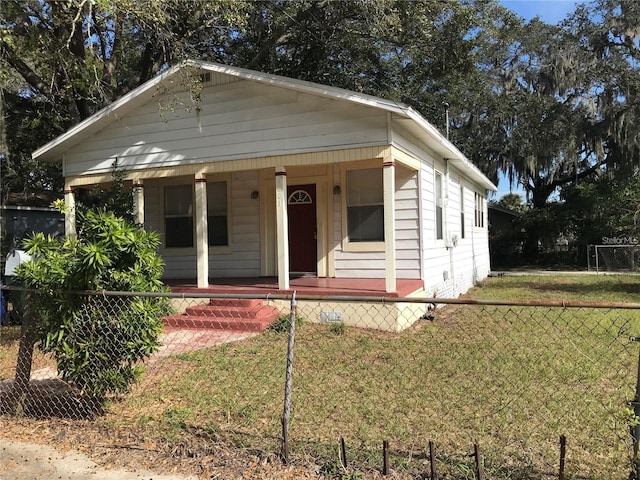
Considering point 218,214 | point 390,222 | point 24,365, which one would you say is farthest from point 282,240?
point 24,365

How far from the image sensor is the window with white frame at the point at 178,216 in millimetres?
11336

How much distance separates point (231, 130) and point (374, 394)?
5791 millimetres

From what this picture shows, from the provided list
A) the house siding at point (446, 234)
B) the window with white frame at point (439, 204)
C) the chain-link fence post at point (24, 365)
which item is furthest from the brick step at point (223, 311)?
the window with white frame at point (439, 204)

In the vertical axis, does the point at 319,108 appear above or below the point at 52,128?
below

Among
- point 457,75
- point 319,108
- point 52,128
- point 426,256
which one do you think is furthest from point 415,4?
point 52,128

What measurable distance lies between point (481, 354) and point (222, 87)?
6323 millimetres

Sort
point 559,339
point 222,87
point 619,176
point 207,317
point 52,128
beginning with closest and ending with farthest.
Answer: point 559,339
point 207,317
point 222,87
point 52,128
point 619,176

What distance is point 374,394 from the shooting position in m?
4.76

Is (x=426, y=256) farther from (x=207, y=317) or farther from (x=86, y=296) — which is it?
(x=86, y=296)

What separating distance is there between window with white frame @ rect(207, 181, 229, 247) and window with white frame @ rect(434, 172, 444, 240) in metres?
4.61

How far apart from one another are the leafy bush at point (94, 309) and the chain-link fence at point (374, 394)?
1.0 inches

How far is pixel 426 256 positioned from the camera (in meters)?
9.27

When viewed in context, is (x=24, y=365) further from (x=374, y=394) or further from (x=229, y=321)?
(x=229, y=321)

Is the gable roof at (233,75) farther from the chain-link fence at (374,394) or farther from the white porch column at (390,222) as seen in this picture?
the chain-link fence at (374,394)
